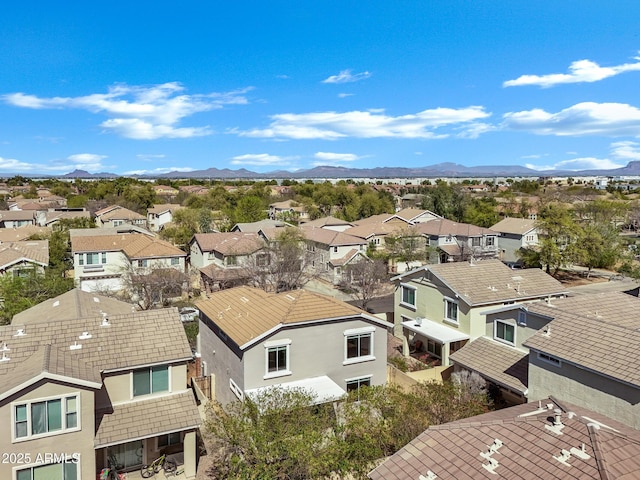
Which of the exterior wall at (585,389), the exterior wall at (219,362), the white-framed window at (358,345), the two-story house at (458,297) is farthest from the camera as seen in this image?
the two-story house at (458,297)

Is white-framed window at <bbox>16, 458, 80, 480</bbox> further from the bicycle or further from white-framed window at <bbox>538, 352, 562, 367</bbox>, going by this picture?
white-framed window at <bbox>538, 352, 562, 367</bbox>

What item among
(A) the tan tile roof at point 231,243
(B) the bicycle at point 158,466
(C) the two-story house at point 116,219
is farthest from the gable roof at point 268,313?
(C) the two-story house at point 116,219

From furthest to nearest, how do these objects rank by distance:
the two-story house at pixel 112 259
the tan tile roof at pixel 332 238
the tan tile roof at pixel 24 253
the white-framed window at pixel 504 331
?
the tan tile roof at pixel 332 238, the two-story house at pixel 112 259, the tan tile roof at pixel 24 253, the white-framed window at pixel 504 331

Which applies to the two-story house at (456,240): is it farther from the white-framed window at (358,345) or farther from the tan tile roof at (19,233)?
the tan tile roof at (19,233)

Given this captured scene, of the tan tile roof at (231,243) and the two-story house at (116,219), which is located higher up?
the two-story house at (116,219)

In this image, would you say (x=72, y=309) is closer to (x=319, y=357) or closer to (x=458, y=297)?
(x=319, y=357)

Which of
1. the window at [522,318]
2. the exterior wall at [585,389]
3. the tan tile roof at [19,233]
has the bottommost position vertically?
the exterior wall at [585,389]
